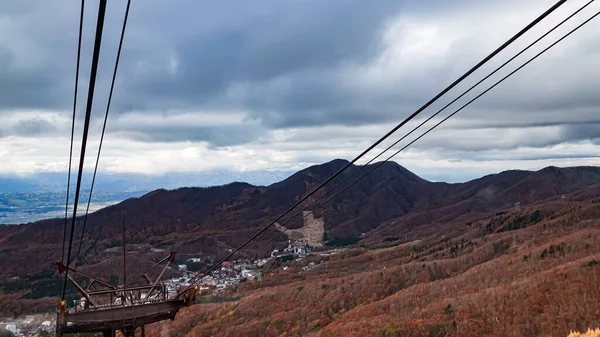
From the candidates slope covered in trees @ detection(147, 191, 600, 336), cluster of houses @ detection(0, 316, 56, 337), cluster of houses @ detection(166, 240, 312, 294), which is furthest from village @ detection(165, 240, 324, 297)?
slope covered in trees @ detection(147, 191, 600, 336)

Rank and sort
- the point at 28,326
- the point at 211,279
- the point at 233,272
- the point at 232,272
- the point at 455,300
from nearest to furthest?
the point at 455,300 → the point at 28,326 → the point at 211,279 → the point at 233,272 → the point at 232,272

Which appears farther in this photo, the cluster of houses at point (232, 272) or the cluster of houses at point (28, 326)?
the cluster of houses at point (232, 272)

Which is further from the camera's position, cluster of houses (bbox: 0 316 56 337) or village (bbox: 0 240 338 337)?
village (bbox: 0 240 338 337)

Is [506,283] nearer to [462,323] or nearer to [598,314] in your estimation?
[462,323]

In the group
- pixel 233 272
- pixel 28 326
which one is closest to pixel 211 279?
pixel 233 272

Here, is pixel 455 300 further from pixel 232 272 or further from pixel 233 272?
pixel 232 272

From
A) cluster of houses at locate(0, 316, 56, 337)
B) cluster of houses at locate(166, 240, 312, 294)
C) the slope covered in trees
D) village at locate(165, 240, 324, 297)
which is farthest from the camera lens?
cluster of houses at locate(166, 240, 312, 294)

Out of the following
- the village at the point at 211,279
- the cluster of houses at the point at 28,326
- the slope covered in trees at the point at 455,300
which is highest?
the slope covered in trees at the point at 455,300

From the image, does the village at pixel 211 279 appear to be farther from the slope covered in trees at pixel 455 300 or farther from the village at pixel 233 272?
the slope covered in trees at pixel 455 300

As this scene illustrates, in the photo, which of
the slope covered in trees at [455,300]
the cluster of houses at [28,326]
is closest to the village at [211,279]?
the cluster of houses at [28,326]

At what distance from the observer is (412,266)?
149ft

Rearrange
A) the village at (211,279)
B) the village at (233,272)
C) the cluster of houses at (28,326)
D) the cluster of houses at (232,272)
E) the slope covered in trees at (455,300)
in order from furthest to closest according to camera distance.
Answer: the cluster of houses at (232,272), the village at (233,272), the village at (211,279), the cluster of houses at (28,326), the slope covered in trees at (455,300)

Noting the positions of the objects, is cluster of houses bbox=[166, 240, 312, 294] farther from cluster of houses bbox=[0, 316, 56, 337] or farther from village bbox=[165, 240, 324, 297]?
cluster of houses bbox=[0, 316, 56, 337]

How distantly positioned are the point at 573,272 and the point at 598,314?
7.66m
